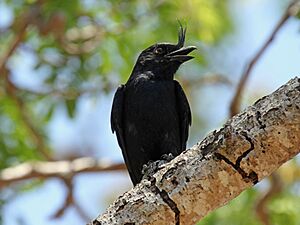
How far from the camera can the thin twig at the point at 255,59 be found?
6508 millimetres

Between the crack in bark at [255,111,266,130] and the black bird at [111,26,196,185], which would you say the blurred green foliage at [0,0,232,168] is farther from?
the crack in bark at [255,111,266,130]

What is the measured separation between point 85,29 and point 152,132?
311 centimetres

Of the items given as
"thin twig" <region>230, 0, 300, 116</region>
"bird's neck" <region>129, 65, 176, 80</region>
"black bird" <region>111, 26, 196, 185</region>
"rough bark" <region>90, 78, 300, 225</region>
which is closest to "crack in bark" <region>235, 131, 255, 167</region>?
"rough bark" <region>90, 78, 300, 225</region>

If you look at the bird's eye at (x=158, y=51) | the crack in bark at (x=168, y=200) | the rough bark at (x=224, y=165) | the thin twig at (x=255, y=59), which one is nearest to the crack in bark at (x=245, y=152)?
the rough bark at (x=224, y=165)

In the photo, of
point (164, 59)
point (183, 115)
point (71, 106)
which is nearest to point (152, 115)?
point (183, 115)

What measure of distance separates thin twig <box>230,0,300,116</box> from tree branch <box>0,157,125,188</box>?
1.31 metres

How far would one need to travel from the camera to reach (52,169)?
7.41m

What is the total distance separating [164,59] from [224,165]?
2511 millimetres

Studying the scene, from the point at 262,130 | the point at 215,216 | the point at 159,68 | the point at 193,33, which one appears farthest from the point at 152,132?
the point at 193,33

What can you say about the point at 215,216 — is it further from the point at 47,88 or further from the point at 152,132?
the point at 47,88

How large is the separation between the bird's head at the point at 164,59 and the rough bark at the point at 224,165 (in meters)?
2.26

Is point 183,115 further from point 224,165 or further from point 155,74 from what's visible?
point 224,165

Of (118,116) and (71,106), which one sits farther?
(71,106)

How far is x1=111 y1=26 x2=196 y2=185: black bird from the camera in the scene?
5246 millimetres
